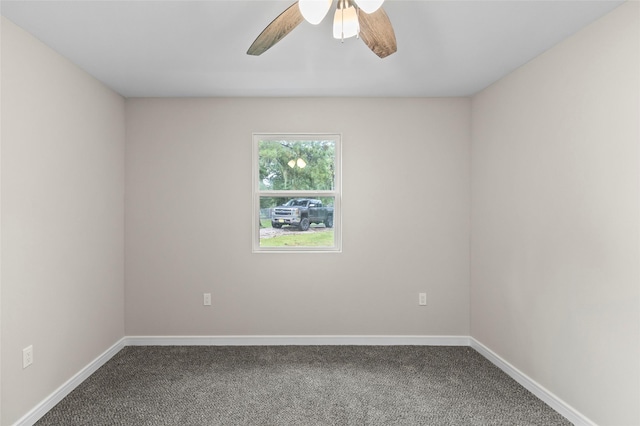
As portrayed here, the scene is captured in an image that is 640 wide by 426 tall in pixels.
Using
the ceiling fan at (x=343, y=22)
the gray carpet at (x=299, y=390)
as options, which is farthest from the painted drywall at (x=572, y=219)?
the ceiling fan at (x=343, y=22)

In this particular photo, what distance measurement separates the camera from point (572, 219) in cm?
230

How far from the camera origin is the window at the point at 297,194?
3.60 meters

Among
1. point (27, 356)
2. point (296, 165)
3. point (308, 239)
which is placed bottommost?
point (27, 356)

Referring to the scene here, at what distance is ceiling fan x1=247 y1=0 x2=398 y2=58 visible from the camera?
1.52 m

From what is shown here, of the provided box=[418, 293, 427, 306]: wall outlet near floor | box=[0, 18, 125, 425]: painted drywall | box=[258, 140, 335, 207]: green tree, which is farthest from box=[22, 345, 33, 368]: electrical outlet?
box=[418, 293, 427, 306]: wall outlet near floor

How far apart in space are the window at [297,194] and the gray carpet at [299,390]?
1.06 meters

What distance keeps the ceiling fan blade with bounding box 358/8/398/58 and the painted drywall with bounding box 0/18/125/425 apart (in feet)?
6.68

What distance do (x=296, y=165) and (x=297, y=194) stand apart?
0.95ft

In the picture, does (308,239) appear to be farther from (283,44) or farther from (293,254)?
(283,44)

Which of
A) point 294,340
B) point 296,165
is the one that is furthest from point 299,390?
point 296,165

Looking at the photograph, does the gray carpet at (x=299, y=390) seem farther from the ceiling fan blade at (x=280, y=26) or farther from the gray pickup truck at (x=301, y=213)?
the ceiling fan blade at (x=280, y=26)

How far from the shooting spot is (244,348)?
348cm

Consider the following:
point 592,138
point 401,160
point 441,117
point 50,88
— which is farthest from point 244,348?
point 592,138

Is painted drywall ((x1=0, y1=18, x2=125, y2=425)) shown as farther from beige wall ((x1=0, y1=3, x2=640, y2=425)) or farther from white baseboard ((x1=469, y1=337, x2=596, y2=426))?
white baseboard ((x1=469, y1=337, x2=596, y2=426))
